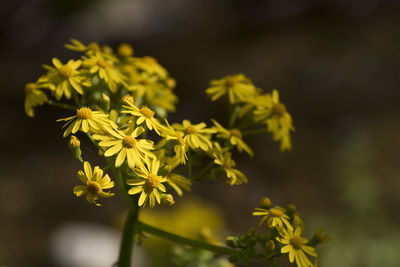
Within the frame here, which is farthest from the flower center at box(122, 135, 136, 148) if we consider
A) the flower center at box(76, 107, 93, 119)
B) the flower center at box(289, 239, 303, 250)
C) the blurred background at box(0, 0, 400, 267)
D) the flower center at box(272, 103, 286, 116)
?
the blurred background at box(0, 0, 400, 267)

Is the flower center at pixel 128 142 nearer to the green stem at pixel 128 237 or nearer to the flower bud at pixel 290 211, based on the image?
the green stem at pixel 128 237

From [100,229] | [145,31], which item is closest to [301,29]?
[145,31]

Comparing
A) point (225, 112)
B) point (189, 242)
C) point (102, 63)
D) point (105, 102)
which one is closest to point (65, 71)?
point (102, 63)

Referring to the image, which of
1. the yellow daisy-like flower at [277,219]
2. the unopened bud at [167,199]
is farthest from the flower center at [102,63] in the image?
the yellow daisy-like flower at [277,219]

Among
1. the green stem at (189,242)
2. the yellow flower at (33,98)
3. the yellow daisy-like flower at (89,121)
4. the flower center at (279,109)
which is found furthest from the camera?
the flower center at (279,109)

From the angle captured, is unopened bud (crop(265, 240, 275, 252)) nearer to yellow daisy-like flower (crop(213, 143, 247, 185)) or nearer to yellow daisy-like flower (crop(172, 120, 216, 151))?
yellow daisy-like flower (crop(213, 143, 247, 185))

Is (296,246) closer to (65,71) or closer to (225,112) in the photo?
(65,71)
